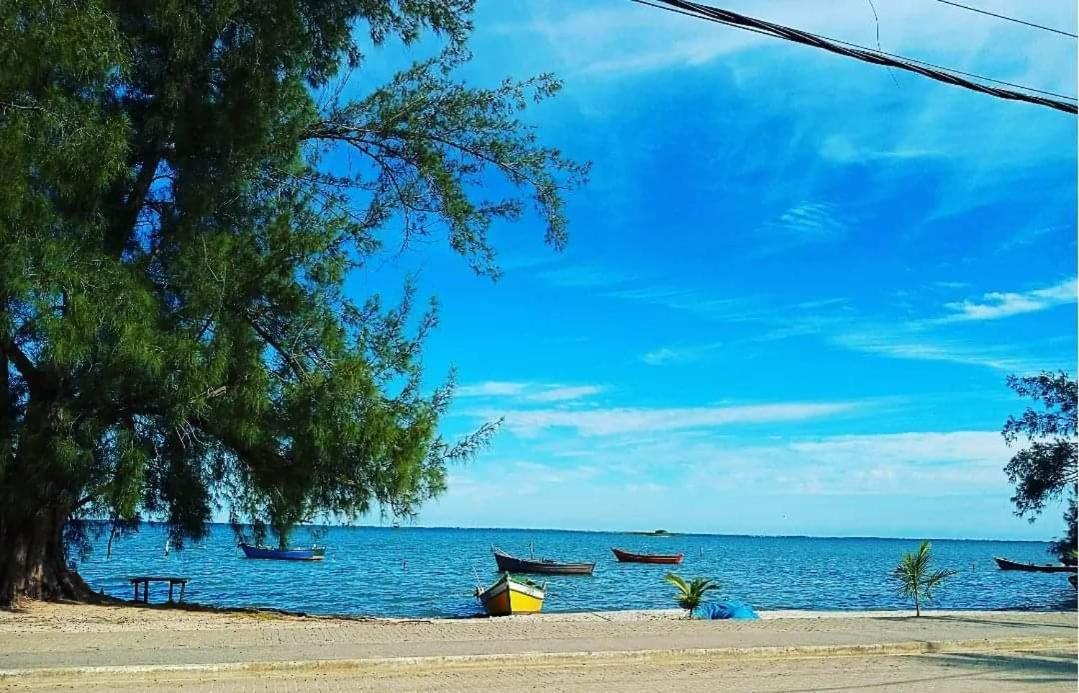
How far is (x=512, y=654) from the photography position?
37.7ft

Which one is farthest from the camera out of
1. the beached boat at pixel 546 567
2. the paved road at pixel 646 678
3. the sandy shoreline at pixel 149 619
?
the beached boat at pixel 546 567

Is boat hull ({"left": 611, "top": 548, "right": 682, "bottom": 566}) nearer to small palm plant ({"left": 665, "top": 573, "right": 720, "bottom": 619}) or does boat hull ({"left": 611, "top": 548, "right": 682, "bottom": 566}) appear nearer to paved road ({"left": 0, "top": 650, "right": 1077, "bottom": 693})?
small palm plant ({"left": 665, "top": 573, "right": 720, "bottom": 619})

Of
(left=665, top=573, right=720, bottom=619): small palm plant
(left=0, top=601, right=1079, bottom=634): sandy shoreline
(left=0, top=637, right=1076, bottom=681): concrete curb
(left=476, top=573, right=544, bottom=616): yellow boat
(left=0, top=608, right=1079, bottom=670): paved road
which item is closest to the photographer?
(left=0, top=637, right=1076, bottom=681): concrete curb

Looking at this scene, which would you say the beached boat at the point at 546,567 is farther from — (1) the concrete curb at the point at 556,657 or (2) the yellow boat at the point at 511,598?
(1) the concrete curb at the point at 556,657

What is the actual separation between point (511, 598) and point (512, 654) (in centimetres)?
1374

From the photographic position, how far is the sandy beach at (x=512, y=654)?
32.9 ft

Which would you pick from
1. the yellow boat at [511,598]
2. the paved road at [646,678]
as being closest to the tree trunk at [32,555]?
the paved road at [646,678]

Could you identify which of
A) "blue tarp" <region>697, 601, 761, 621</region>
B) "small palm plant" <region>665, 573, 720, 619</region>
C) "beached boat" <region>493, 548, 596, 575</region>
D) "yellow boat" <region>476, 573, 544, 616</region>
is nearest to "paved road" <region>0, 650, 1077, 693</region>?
"blue tarp" <region>697, 601, 761, 621</region>

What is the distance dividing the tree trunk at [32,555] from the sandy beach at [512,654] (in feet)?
1.83

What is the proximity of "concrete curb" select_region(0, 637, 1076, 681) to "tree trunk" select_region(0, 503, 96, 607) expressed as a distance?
6.72 meters

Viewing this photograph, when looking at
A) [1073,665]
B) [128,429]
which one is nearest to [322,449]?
[128,429]

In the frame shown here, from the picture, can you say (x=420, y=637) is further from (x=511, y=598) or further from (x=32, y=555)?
(x=511, y=598)

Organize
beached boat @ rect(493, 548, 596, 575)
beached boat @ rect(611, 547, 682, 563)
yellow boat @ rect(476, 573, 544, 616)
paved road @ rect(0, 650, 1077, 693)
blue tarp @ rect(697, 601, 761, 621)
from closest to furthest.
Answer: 1. paved road @ rect(0, 650, 1077, 693)
2. blue tarp @ rect(697, 601, 761, 621)
3. yellow boat @ rect(476, 573, 544, 616)
4. beached boat @ rect(493, 548, 596, 575)
5. beached boat @ rect(611, 547, 682, 563)

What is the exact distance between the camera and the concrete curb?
9938mm
